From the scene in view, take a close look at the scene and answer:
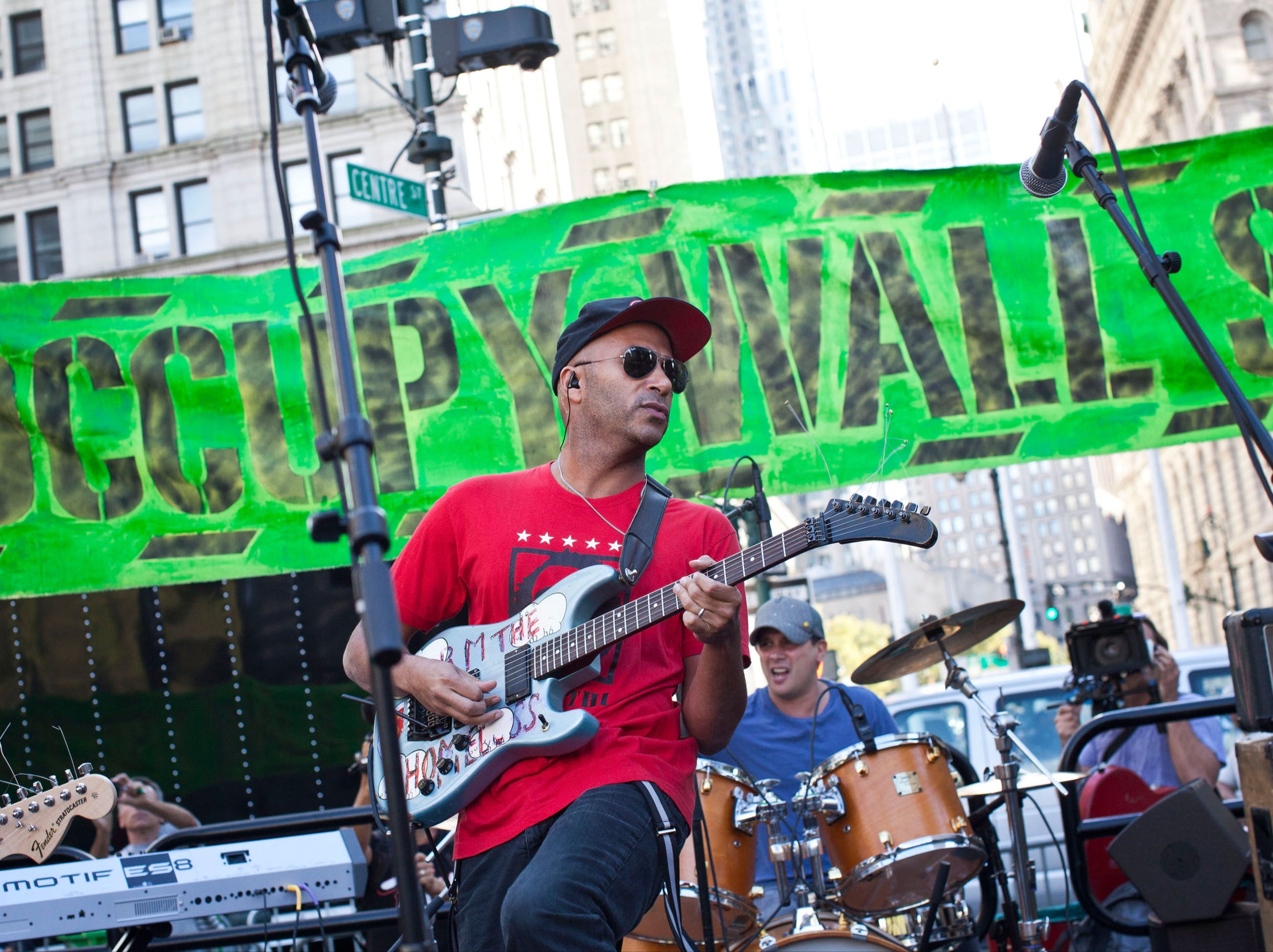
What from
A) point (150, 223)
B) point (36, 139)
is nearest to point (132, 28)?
point (36, 139)

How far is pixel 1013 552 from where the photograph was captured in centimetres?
1781

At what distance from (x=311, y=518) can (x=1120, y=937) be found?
4.27m

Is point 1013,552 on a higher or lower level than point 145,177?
lower

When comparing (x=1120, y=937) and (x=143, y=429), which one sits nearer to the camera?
(x=1120, y=937)

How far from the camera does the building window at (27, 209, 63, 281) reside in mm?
35125

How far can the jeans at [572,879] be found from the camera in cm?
251

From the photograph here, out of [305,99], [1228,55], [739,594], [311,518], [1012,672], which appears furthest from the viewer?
[1228,55]

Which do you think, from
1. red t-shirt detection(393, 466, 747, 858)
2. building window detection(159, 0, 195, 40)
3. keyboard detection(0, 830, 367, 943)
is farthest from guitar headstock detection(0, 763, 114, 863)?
building window detection(159, 0, 195, 40)

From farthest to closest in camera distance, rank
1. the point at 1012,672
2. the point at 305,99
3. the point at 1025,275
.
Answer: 1. the point at 1012,672
2. the point at 1025,275
3. the point at 305,99

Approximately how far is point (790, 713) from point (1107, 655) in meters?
1.62

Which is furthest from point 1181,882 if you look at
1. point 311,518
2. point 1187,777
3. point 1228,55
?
point 1228,55

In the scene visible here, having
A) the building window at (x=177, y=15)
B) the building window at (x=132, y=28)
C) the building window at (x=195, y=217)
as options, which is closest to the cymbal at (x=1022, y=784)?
the building window at (x=195, y=217)

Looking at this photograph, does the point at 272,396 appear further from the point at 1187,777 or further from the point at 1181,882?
the point at 1187,777

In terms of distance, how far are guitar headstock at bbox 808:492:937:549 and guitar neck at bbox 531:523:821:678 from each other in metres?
0.06
